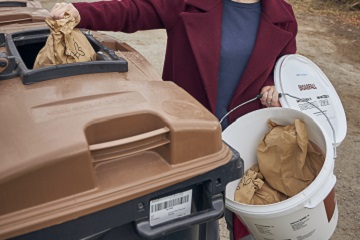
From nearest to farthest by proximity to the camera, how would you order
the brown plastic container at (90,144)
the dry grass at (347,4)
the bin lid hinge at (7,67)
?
the brown plastic container at (90,144) < the bin lid hinge at (7,67) < the dry grass at (347,4)

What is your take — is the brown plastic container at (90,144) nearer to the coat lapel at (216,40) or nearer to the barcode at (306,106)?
the coat lapel at (216,40)

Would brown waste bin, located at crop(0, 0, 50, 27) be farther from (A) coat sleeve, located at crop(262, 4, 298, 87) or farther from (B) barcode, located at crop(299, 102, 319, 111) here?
(B) barcode, located at crop(299, 102, 319, 111)

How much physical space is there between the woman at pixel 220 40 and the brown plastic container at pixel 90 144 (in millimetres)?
435

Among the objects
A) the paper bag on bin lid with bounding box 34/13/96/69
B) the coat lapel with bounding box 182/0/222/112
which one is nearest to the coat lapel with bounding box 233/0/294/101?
the coat lapel with bounding box 182/0/222/112

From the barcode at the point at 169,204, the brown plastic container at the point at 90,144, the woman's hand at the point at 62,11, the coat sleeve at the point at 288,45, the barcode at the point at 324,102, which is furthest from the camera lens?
the barcode at the point at 324,102

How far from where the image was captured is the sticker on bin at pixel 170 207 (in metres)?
1.13

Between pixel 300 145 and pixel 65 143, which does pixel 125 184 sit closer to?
pixel 65 143

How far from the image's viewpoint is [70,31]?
1.34 m

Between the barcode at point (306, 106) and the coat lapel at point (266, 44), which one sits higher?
the coat lapel at point (266, 44)

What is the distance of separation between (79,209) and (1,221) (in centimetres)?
16

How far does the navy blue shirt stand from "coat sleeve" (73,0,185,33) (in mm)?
194

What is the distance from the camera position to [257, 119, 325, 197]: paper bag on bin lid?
1666mm

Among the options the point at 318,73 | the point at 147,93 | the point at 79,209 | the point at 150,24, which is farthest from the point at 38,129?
the point at 318,73

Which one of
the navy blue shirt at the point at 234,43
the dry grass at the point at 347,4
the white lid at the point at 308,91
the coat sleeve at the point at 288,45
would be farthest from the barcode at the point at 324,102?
the dry grass at the point at 347,4
